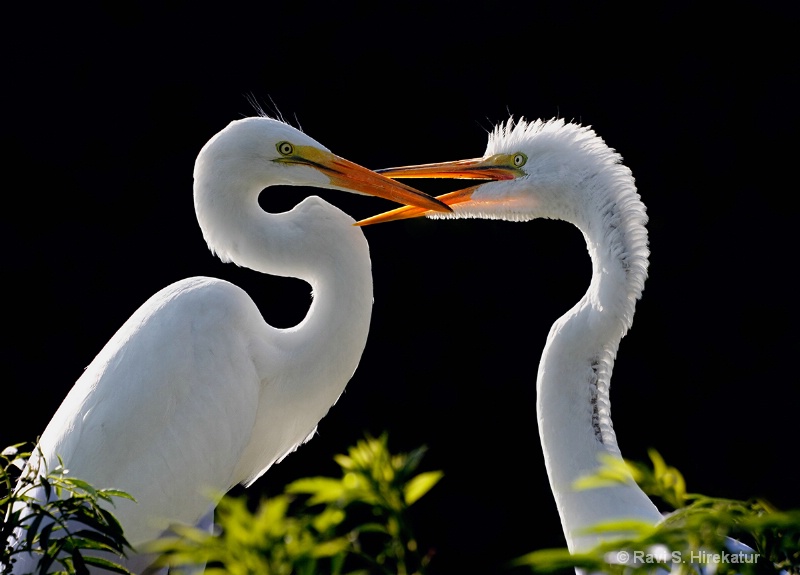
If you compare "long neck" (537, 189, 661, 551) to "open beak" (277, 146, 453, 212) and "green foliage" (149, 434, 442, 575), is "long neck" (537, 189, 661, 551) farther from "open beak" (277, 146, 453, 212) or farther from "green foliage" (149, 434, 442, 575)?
"green foliage" (149, 434, 442, 575)

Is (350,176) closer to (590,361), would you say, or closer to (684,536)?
(590,361)

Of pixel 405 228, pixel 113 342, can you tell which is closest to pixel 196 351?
pixel 113 342

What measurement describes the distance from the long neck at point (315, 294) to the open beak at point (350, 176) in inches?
2.9

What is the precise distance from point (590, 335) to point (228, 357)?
0.82m

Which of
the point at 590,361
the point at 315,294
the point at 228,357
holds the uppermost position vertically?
the point at 315,294

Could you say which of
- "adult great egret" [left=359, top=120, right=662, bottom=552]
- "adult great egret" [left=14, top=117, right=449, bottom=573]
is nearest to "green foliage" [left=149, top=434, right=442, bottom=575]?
"adult great egret" [left=359, top=120, right=662, bottom=552]

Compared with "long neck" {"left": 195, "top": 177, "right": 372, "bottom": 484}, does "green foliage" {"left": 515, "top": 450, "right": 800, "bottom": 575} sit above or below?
below

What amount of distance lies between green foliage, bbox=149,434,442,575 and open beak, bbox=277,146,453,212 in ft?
6.00

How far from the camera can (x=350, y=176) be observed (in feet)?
8.39

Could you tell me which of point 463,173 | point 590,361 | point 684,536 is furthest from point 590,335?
point 684,536

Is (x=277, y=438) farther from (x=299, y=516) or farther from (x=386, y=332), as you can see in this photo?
(x=386, y=332)

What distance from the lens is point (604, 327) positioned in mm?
2197

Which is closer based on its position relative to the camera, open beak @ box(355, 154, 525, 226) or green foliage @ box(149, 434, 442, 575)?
green foliage @ box(149, 434, 442, 575)

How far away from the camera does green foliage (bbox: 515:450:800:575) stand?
638 mm
